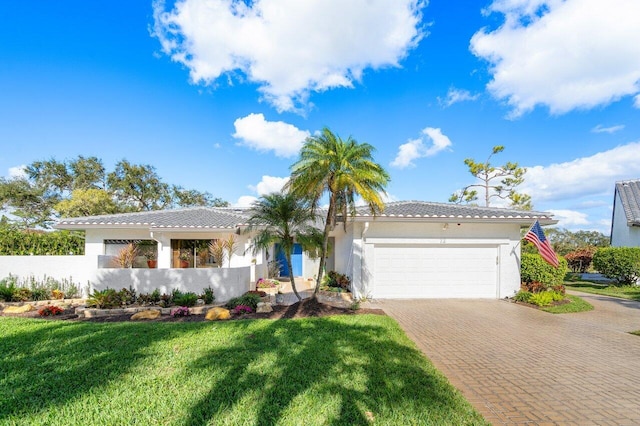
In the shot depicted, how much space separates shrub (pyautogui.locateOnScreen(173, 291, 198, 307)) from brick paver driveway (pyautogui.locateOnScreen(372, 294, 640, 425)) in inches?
269

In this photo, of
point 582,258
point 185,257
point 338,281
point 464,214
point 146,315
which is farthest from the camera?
point 582,258

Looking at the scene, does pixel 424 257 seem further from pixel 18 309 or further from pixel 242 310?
pixel 18 309

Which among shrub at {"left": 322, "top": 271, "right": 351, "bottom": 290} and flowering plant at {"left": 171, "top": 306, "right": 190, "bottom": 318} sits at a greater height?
shrub at {"left": 322, "top": 271, "right": 351, "bottom": 290}

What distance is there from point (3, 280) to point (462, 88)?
72.1 ft

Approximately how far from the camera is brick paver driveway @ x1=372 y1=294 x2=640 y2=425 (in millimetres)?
4055

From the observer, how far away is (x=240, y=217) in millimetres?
16172

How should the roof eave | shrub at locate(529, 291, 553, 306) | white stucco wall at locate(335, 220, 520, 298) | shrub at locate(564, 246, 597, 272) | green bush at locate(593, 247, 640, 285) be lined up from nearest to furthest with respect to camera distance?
1. shrub at locate(529, 291, 553, 306)
2. the roof eave
3. white stucco wall at locate(335, 220, 520, 298)
4. green bush at locate(593, 247, 640, 285)
5. shrub at locate(564, 246, 597, 272)

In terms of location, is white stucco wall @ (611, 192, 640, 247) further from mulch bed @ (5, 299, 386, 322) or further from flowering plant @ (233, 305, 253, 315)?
flowering plant @ (233, 305, 253, 315)

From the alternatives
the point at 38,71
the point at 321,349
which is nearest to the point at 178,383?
the point at 321,349

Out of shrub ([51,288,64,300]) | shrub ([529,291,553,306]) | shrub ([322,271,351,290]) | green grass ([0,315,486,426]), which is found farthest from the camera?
shrub ([322,271,351,290])

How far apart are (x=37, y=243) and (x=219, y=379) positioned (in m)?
15.3

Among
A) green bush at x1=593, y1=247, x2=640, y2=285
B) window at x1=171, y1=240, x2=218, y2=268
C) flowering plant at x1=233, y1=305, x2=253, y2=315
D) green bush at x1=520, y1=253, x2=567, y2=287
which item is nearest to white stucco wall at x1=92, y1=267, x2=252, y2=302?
flowering plant at x1=233, y1=305, x2=253, y2=315

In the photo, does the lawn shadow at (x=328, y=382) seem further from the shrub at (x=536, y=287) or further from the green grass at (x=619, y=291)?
the green grass at (x=619, y=291)

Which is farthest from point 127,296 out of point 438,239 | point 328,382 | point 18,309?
point 438,239
